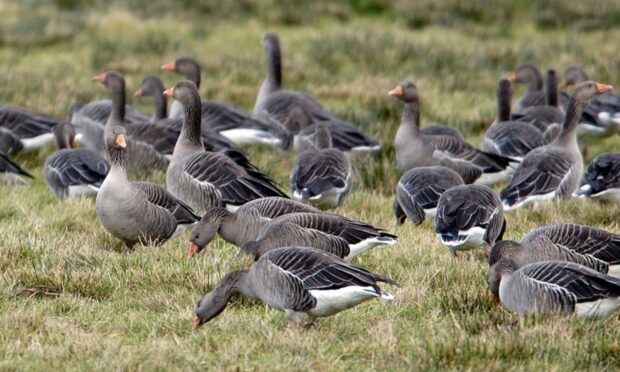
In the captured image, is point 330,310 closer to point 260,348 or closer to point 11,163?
point 260,348

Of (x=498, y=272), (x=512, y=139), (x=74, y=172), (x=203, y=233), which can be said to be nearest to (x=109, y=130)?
(x=74, y=172)

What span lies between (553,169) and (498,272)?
425 centimetres

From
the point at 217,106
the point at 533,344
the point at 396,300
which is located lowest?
the point at 217,106

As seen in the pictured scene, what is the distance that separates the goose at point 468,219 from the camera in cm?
845

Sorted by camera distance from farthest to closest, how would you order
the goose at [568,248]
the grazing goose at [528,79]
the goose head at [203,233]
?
the grazing goose at [528,79] → the goose head at [203,233] → the goose at [568,248]

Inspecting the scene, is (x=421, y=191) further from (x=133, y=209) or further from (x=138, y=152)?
(x=138, y=152)

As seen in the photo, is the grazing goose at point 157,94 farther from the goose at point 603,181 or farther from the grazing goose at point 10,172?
the goose at point 603,181

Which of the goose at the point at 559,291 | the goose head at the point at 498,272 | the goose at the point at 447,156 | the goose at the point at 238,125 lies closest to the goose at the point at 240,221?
the goose head at the point at 498,272

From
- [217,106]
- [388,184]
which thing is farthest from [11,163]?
[388,184]

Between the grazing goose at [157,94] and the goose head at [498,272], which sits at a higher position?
the goose head at [498,272]

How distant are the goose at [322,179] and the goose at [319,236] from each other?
95.8 inches

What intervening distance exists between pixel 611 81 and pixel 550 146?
16.9 feet

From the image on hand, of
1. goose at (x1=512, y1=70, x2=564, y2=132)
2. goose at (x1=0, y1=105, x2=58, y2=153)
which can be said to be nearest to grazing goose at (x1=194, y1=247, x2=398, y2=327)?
goose at (x1=0, y1=105, x2=58, y2=153)

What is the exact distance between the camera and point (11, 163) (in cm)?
1141
